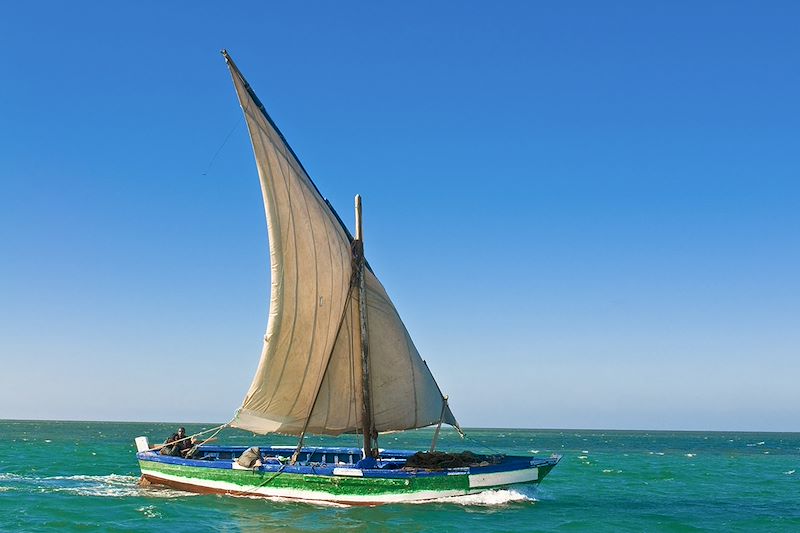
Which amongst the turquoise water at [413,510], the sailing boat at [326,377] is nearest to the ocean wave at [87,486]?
the turquoise water at [413,510]

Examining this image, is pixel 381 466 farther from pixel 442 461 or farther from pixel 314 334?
pixel 314 334

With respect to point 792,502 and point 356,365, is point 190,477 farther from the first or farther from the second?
point 792,502

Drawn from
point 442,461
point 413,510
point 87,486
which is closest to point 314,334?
point 442,461

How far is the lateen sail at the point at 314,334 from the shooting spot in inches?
1147

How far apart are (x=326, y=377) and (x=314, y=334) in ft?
A: 6.25

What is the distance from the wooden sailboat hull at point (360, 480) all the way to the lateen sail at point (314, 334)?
218 centimetres

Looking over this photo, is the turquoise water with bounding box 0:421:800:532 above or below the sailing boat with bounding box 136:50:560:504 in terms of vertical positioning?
below

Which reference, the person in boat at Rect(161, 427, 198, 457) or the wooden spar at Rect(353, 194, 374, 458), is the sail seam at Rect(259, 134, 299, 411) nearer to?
the wooden spar at Rect(353, 194, 374, 458)

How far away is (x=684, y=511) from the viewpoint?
32281 mm

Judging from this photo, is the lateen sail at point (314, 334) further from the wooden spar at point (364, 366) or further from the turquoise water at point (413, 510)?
the turquoise water at point (413, 510)

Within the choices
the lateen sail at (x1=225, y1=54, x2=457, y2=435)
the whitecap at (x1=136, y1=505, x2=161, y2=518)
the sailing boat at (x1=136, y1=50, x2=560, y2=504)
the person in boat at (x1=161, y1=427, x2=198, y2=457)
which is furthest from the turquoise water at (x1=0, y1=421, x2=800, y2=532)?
the lateen sail at (x1=225, y1=54, x2=457, y2=435)

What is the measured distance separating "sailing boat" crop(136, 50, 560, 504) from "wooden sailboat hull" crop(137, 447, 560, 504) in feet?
0.13

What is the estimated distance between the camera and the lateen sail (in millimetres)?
29141

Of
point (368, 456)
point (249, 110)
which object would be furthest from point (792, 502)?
point (249, 110)
